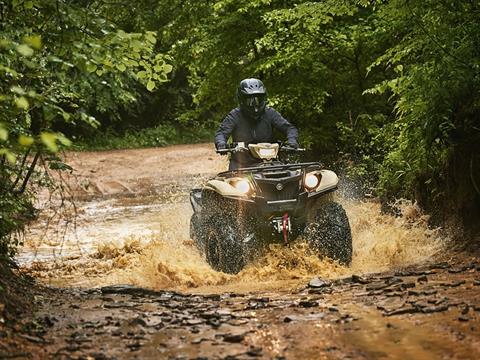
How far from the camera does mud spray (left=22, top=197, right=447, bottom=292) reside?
22.6 feet

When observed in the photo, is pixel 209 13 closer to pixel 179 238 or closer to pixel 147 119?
pixel 179 238

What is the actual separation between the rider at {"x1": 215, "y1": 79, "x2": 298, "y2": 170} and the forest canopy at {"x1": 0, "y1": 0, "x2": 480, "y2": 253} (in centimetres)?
134

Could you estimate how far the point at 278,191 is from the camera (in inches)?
277

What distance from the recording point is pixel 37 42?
3707mm

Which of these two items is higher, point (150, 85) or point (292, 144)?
point (150, 85)

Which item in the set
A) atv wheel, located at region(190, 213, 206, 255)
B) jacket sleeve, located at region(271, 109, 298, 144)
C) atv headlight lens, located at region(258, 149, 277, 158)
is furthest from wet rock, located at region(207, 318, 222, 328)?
jacket sleeve, located at region(271, 109, 298, 144)

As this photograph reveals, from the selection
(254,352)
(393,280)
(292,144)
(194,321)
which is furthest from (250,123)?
(254,352)

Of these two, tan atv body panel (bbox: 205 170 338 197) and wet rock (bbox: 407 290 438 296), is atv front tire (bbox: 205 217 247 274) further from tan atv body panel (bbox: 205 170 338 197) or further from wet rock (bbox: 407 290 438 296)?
wet rock (bbox: 407 290 438 296)

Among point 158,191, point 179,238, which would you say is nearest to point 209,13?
point 179,238

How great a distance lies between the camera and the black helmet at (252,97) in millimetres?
8008

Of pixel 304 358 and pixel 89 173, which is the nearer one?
pixel 304 358

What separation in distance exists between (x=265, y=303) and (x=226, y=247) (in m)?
1.68

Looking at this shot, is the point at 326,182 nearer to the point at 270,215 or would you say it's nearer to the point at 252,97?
the point at 270,215

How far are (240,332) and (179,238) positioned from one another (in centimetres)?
540
